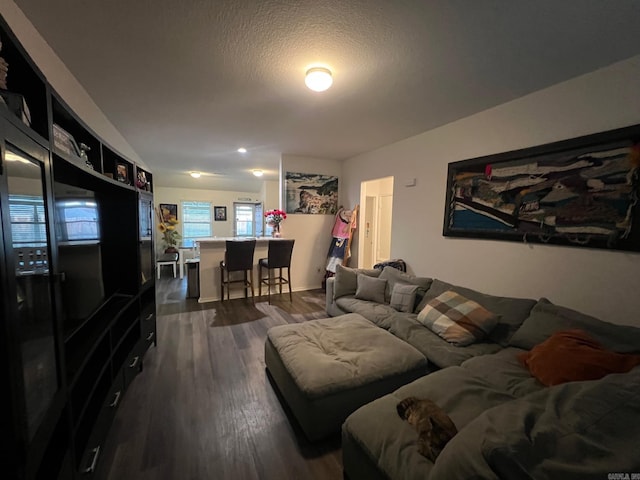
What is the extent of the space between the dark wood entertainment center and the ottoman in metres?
1.06

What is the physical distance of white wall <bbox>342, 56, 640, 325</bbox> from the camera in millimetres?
1747

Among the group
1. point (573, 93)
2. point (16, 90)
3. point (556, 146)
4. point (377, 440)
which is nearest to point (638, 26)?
point (573, 93)

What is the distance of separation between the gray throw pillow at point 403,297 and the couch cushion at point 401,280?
0.08m

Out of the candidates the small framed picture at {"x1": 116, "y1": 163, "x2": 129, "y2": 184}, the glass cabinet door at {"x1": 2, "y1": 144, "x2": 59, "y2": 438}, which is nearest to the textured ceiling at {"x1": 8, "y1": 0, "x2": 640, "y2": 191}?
the small framed picture at {"x1": 116, "y1": 163, "x2": 129, "y2": 184}

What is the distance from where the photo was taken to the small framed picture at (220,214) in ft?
25.3

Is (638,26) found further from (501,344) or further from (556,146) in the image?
(501,344)

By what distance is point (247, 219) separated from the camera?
8227 millimetres

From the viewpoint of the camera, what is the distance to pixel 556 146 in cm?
203

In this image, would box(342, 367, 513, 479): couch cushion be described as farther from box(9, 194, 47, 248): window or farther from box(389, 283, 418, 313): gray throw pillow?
box(9, 194, 47, 248): window

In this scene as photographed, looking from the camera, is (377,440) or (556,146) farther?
(556,146)

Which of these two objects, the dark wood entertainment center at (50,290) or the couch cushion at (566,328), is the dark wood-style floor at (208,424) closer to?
the dark wood entertainment center at (50,290)

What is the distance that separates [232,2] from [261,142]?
2.47m

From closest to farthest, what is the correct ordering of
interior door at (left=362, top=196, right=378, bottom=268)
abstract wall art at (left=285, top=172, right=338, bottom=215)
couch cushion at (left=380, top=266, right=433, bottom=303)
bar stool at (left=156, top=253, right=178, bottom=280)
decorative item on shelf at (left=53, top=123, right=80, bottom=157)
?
decorative item on shelf at (left=53, top=123, right=80, bottom=157) < couch cushion at (left=380, top=266, right=433, bottom=303) < abstract wall art at (left=285, top=172, right=338, bottom=215) < interior door at (left=362, top=196, right=378, bottom=268) < bar stool at (left=156, top=253, right=178, bottom=280)

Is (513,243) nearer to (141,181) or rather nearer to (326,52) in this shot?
(326,52)
